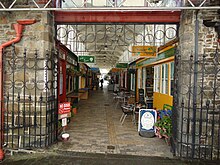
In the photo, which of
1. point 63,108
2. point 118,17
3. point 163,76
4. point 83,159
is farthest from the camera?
point 163,76

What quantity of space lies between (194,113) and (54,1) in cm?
464

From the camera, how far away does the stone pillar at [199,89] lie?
4383 mm

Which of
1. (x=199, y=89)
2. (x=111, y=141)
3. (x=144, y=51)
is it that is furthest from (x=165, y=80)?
(x=111, y=141)

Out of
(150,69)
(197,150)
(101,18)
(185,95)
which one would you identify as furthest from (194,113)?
(150,69)

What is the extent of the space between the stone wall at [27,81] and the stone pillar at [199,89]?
3457 millimetres

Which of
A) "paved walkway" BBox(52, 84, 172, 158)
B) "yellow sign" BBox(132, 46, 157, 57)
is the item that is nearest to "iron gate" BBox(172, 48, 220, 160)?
"paved walkway" BBox(52, 84, 172, 158)

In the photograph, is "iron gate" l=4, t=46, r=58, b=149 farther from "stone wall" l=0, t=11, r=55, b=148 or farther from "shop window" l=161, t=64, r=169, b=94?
"shop window" l=161, t=64, r=169, b=94

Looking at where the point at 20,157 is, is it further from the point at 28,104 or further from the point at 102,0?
the point at 102,0

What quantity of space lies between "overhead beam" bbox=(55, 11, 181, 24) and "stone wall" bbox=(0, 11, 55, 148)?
49 cm

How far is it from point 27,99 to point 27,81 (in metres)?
0.47

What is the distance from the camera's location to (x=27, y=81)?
4.82 metres

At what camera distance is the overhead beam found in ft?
15.9

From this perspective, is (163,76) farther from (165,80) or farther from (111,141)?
(111,141)

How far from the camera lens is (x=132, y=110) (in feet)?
24.0
